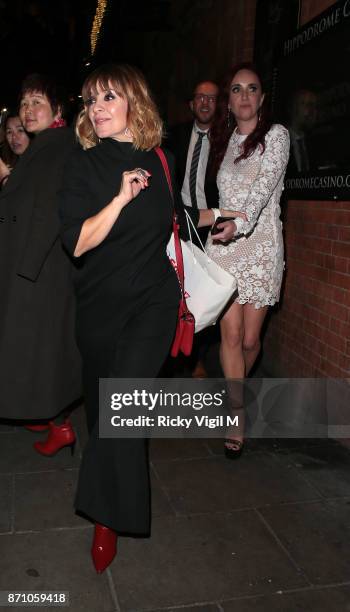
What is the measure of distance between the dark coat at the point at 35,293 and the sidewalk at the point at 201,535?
0.53 metres

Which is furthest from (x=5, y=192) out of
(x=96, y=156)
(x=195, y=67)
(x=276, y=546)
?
(x=195, y=67)

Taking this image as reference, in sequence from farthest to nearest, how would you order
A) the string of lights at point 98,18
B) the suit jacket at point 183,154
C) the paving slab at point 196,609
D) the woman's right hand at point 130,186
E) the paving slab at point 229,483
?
the string of lights at point 98,18, the suit jacket at point 183,154, the paving slab at point 229,483, the paving slab at point 196,609, the woman's right hand at point 130,186

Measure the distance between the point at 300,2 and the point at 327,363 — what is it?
2882 mm

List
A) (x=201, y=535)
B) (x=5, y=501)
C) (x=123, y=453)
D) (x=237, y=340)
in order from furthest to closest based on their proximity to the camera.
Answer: (x=237, y=340) < (x=5, y=501) < (x=201, y=535) < (x=123, y=453)

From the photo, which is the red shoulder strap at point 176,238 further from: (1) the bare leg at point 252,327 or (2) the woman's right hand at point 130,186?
(1) the bare leg at point 252,327

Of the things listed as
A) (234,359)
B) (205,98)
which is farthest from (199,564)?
(205,98)

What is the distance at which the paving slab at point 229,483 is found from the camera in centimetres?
326

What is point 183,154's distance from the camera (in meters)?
4.84

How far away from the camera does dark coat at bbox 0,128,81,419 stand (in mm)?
3166

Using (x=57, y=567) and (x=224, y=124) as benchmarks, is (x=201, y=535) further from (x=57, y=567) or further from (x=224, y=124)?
Answer: (x=224, y=124)

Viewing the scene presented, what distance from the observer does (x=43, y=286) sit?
330cm

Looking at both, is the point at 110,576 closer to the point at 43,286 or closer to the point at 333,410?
the point at 43,286

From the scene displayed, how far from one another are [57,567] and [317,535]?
1.27 m

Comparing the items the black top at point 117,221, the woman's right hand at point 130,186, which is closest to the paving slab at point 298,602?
the black top at point 117,221
